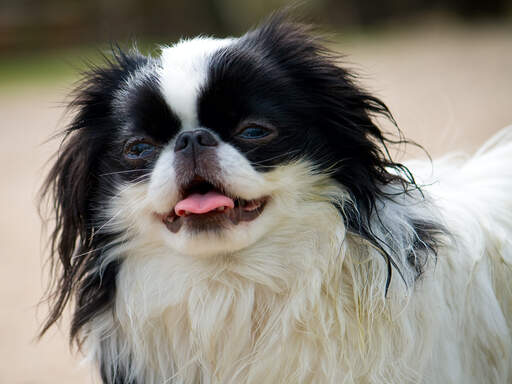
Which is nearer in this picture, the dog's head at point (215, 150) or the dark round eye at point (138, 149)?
the dog's head at point (215, 150)

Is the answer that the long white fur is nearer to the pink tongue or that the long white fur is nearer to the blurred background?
the pink tongue

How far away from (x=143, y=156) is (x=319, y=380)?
90cm

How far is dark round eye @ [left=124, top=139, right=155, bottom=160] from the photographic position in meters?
2.08

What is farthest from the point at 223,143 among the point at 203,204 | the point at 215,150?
the point at 203,204

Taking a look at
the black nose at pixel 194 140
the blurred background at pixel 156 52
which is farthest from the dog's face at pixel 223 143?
the blurred background at pixel 156 52

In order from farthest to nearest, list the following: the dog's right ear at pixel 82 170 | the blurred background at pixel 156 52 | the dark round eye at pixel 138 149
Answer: the blurred background at pixel 156 52 → the dog's right ear at pixel 82 170 → the dark round eye at pixel 138 149

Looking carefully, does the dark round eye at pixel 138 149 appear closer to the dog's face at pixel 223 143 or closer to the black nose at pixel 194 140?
the dog's face at pixel 223 143

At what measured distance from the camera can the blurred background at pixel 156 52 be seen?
376cm

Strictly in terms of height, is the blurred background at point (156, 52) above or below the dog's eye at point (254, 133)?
below

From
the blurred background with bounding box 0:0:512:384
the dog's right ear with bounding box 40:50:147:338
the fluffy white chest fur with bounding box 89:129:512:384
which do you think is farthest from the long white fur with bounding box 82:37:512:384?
the blurred background with bounding box 0:0:512:384

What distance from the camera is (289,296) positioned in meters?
2.07

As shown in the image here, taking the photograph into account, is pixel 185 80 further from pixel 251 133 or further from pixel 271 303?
pixel 271 303

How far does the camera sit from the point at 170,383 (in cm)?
220

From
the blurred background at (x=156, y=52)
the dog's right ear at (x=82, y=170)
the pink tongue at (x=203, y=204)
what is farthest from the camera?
the blurred background at (x=156, y=52)
